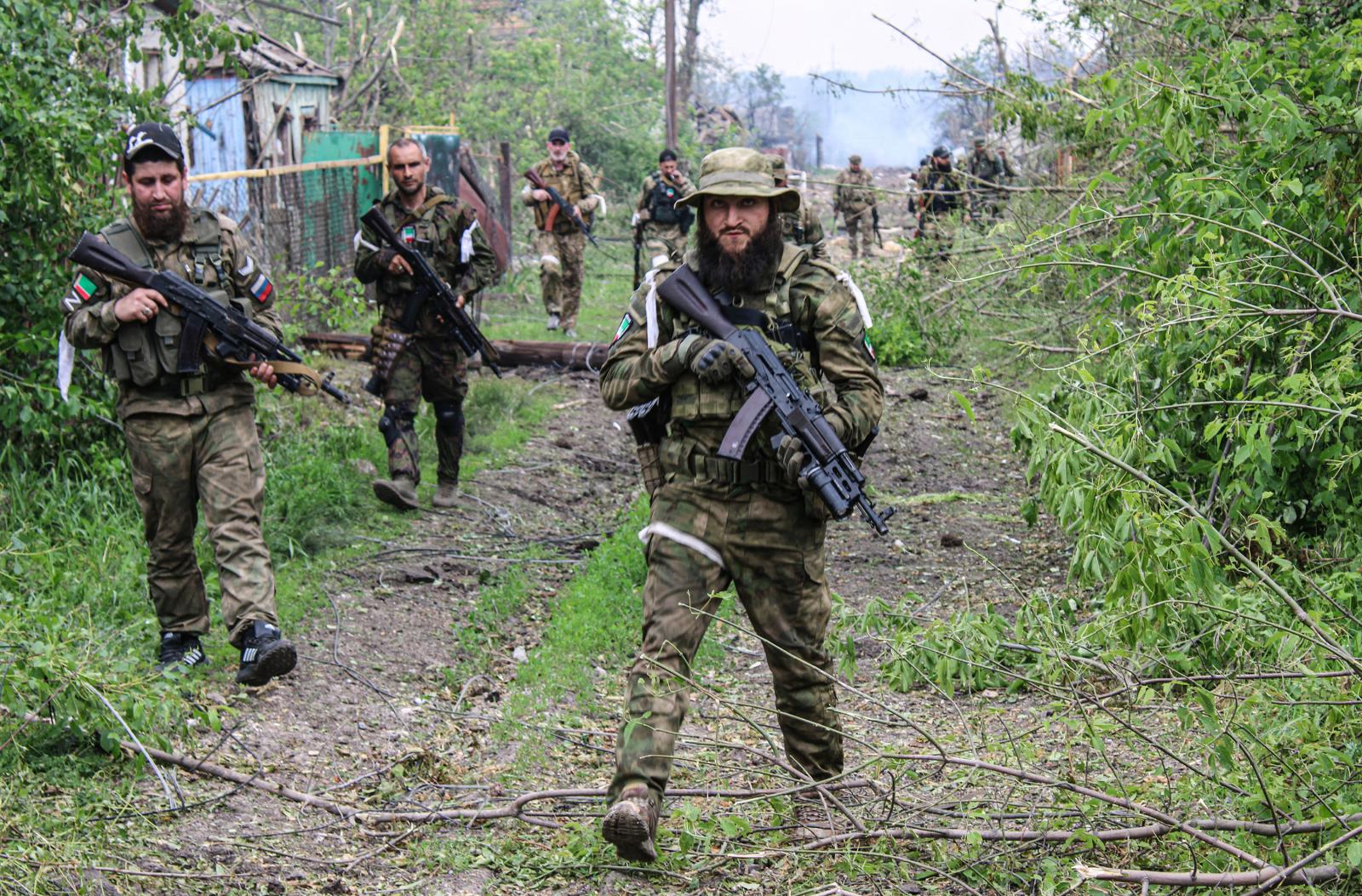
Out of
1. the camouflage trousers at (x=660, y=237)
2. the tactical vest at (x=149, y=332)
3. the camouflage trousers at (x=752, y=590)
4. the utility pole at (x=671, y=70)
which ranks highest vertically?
the utility pole at (x=671, y=70)

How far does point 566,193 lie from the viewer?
1517 cm

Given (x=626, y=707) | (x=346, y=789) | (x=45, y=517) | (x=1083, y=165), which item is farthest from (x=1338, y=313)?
(x=1083, y=165)

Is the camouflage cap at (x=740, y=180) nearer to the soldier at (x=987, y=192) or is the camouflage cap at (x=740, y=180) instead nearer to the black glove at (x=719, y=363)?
the black glove at (x=719, y=363)

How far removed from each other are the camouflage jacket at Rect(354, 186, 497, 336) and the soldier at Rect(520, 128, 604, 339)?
6.29m

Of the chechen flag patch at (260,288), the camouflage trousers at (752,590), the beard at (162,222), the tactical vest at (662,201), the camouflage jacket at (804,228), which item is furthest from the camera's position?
the tactical vest at (662,201)

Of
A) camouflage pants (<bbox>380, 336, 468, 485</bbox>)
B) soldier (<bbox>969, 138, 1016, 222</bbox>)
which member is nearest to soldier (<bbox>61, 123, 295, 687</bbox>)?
camouflage pants (<bbox>380, 336, 468, 485</bbox>)

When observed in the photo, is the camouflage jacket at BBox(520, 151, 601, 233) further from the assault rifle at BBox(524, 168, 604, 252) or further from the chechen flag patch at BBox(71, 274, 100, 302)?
the chechen flag patch at BBox(71, 274, 100, 302)

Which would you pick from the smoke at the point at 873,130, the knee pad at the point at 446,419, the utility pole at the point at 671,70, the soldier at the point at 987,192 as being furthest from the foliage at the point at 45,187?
Result: the smoke at the point at 873,130

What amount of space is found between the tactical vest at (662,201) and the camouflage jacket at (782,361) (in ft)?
37.0

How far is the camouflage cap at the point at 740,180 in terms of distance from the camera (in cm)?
420

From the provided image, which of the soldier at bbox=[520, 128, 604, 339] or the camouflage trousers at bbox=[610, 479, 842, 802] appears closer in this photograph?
the camouflage trousers at bbox=[610, 479, 842, 802]

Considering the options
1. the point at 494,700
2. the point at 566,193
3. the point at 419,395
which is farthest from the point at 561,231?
the point at 494,700

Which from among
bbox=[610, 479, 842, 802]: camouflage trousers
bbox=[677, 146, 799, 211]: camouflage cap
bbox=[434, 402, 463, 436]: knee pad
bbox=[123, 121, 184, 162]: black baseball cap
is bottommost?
bbox=[434, 402, 463, 436]: knee pad

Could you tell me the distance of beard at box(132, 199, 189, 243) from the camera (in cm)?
545
